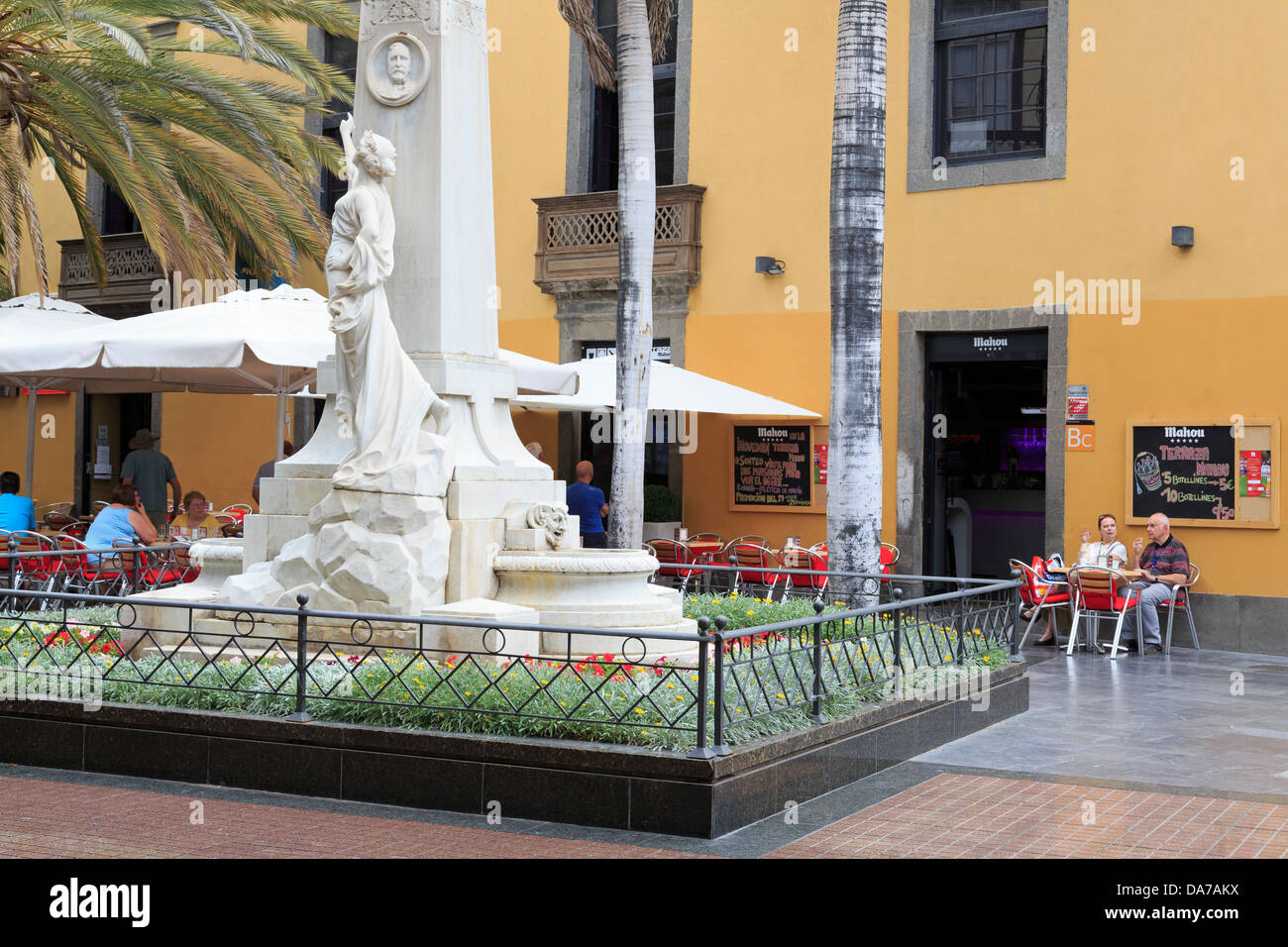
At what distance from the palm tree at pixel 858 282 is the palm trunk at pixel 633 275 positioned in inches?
135

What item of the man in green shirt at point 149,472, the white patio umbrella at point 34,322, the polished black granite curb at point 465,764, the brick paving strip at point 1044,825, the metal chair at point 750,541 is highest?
the white patio umbrella at point 34,322

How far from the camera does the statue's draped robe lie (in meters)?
8.61

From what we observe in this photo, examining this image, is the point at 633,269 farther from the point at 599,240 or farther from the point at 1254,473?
the point at 1254,473

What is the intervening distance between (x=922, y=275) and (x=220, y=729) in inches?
434

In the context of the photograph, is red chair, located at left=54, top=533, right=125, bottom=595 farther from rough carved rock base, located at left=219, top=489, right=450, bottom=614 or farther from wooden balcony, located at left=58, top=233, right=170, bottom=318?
wooden balcony, located at left=58, top=233, right=170, bottom=318

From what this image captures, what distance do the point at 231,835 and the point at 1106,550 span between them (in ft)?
34.1

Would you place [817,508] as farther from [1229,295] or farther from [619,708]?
[619,708]

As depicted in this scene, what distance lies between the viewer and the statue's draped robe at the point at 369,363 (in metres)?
8.61

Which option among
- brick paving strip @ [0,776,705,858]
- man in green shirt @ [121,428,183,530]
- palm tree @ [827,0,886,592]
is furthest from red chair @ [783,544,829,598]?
A: brick paving strip @ [0,776,705,858]

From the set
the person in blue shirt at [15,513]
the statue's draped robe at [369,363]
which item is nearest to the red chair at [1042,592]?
the statue's draped robe at [369,363]

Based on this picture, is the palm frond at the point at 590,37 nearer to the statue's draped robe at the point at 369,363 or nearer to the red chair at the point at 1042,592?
the red chair at the point at 1042,592

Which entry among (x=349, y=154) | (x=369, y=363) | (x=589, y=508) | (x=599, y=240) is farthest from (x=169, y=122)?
(x=369, y=363)

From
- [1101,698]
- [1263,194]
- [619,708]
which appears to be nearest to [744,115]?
[1263,194]

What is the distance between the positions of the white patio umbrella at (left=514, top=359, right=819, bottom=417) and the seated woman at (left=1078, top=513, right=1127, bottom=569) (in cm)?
350
